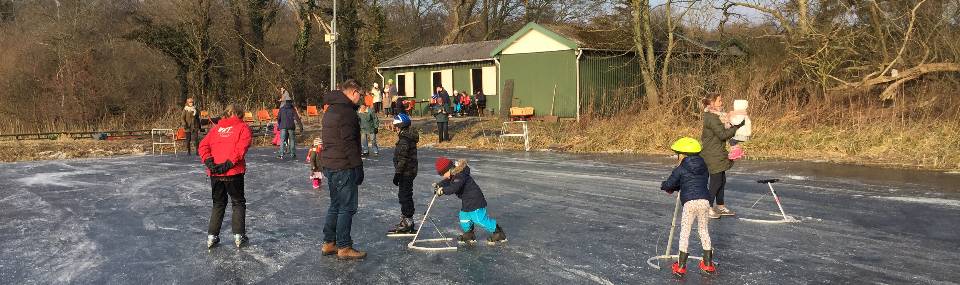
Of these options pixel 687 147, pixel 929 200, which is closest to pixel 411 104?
pixel 929 200

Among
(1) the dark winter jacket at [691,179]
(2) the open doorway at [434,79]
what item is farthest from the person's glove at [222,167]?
(2) the open doorway at [434,79]

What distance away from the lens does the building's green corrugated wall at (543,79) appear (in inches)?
1128

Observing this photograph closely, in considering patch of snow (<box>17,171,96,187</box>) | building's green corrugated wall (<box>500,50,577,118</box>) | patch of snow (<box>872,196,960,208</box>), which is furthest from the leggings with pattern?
building's green corrugated wall (<box>500,50,577,118</box>)

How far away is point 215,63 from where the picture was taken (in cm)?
3888

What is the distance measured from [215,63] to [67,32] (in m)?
6.70

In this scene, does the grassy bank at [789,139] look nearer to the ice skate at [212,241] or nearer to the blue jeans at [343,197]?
the blue jeans at [343,197]

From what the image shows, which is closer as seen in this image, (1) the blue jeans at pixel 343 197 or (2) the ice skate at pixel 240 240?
(1) the blue jeans at pixel 343 197

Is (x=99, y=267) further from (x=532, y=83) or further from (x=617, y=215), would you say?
(x=532, y=83)

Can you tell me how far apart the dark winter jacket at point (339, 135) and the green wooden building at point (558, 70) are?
787 inches

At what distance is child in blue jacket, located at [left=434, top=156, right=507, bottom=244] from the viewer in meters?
7.70

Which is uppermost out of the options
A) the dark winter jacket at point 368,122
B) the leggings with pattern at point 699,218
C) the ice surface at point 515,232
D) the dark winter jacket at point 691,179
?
the dark winter jacket at point 368,122

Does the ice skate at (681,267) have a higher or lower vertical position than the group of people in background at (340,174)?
lower

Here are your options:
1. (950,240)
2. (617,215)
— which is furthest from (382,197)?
(950,240)

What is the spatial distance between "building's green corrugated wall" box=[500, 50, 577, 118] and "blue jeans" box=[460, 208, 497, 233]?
20.9 metres
